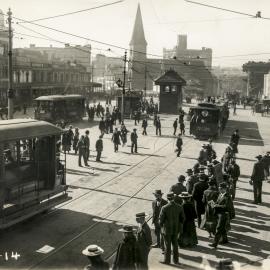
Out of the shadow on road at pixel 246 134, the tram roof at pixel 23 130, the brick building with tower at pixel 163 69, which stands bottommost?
the shadow on road at pixel 246 134

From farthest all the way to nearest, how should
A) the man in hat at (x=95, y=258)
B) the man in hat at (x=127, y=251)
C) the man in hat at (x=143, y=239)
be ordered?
the man in hat at (x=143, y=239) → the man in hat at (x=127, y=251) → the man in hat at (x=95, y=258)

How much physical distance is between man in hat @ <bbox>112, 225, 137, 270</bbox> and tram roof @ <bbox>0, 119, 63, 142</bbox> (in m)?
→ 4.68

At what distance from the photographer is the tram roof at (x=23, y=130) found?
10513 mm

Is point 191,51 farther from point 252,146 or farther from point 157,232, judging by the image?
point 157,232

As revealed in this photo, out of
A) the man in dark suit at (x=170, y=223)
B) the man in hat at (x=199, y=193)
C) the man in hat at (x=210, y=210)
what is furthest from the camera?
the man in hat at (x=199, y=193)

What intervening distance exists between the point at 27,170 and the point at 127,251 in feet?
18.3

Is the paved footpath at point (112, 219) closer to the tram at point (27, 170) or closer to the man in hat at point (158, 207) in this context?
the man in hat at point (158, 207)

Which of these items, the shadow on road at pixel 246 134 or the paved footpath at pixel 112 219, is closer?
the paved footpath at pixel 112 219

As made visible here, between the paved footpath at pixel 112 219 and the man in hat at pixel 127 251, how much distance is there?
2.28 metres

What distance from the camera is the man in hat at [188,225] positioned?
1007 cm

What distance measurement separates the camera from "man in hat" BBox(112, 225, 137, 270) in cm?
706

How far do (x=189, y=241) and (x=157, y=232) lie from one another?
817 millimetres

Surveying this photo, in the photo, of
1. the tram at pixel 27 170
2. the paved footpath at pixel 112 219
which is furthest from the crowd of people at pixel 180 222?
the tram at pixel 27 170

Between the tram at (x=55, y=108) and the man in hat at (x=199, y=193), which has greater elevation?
the tram at (x=55, y=108)
